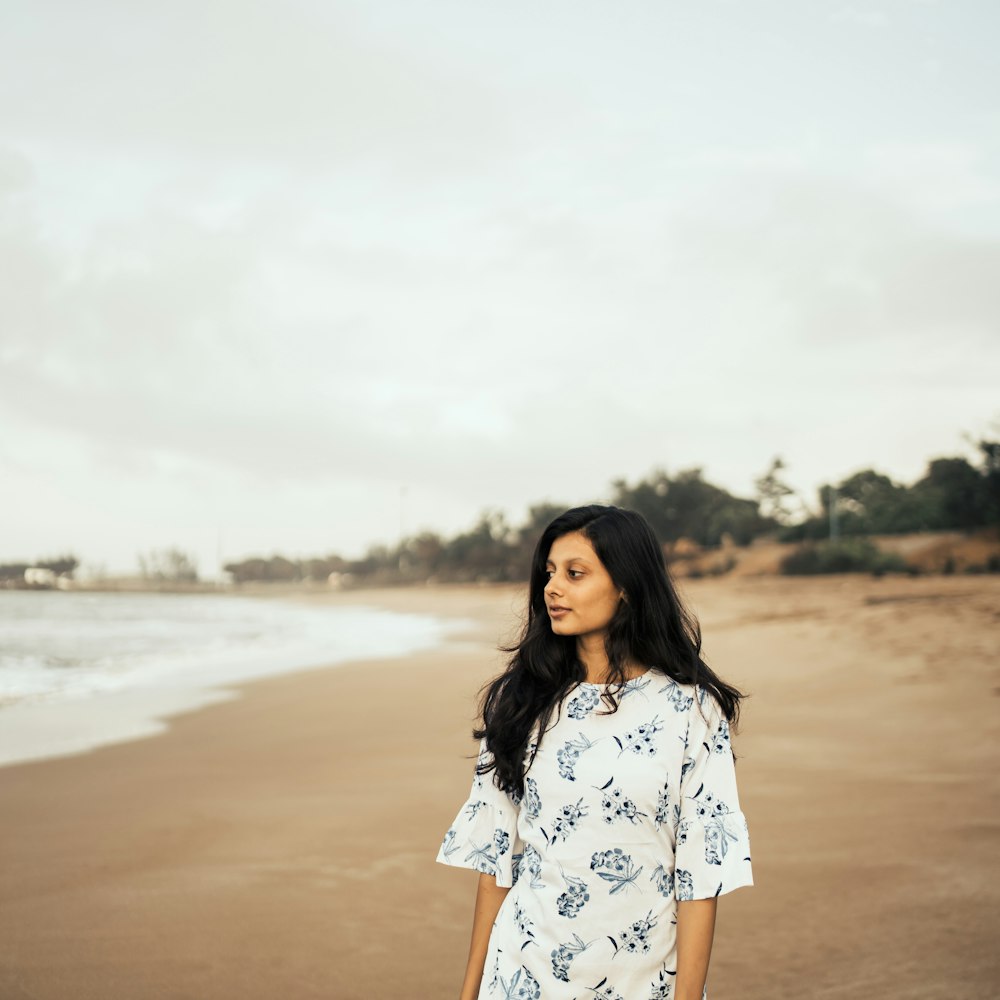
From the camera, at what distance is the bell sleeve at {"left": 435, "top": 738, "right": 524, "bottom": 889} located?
2.03 meters

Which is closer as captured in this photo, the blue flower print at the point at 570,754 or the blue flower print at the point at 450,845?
the blue flower print at the point at 570,754

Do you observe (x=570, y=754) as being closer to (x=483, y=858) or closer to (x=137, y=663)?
(x=483, y=858)

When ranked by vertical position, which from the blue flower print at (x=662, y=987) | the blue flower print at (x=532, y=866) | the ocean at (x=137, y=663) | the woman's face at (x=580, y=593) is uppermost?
the woman's face at (x=580, y=593)

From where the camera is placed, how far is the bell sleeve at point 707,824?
1.84 metres

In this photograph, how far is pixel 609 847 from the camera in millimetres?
1872

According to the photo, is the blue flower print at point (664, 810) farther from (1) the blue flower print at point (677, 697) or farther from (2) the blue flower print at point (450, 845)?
(2) the blue flower print at point (450, 845)

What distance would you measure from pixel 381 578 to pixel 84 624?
42.8 m

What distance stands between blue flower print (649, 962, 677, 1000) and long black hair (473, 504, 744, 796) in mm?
446

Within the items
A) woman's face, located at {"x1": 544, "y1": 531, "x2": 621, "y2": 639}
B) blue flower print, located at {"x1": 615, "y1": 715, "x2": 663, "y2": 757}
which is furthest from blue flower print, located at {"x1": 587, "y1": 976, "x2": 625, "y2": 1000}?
woman's face, located at {"x1": 544, "y1": 531, "x2": 621, "y2": 639}

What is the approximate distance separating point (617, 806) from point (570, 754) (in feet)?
0.45

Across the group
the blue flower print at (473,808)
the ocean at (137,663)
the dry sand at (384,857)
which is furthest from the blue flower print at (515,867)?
the ocean at (137,663)

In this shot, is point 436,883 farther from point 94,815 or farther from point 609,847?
point 609,847

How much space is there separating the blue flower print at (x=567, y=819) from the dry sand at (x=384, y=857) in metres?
1.76

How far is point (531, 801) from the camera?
6.49 ft
